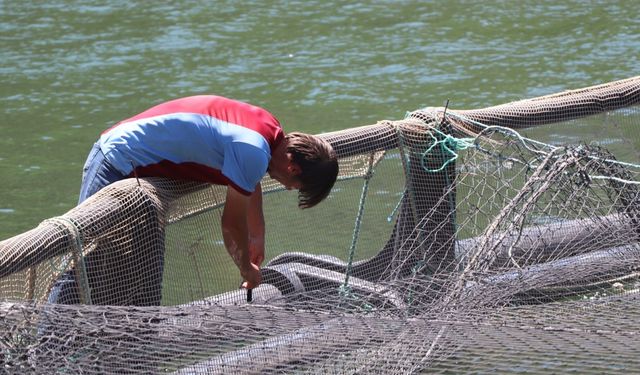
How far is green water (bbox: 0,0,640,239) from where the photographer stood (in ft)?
33.6

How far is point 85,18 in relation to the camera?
14.2 metres

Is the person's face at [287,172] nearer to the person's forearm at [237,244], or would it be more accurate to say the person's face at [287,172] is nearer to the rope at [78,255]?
the person's forearm at [237,244]

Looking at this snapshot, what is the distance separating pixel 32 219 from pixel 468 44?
239 inches

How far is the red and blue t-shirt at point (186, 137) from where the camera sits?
445cm

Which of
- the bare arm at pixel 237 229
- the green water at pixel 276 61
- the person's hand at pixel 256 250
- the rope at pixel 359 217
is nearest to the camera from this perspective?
the bare arm at pixel 237 229

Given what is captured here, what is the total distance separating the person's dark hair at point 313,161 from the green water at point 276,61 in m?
4.17

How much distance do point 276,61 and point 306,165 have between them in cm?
799

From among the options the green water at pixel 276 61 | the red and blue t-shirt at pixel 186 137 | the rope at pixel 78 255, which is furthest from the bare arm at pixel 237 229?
the green water at pixel 276 61

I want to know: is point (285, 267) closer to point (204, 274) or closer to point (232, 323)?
point (204, 274)

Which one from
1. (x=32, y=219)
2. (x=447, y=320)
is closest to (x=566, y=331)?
(x=447, y=320)

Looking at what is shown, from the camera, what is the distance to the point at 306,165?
4.38 metres

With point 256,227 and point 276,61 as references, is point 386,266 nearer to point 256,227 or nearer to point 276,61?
point 256,227

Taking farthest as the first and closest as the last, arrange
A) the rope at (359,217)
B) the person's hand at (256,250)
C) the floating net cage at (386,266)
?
1. the rope at (359,217)
2. the person's hand at (256,250)
3. the floating net cage at (386,266)

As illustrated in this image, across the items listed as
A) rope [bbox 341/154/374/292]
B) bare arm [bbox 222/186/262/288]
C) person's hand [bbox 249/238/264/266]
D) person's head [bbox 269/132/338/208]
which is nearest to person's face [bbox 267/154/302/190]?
person's head [bbox 269/132/338/208]
